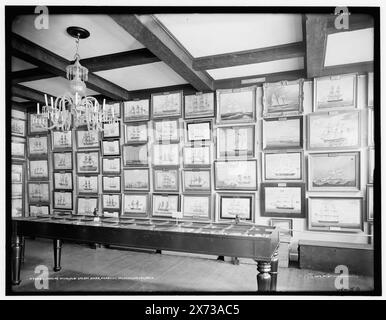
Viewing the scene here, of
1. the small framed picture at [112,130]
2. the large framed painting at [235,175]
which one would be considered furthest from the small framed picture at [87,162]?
the large framed painting at [235,175]

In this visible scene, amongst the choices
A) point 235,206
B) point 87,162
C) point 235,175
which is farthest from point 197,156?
point 87,162

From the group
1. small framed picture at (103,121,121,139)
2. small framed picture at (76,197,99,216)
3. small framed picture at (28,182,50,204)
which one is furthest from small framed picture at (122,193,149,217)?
small framed picture at (28,182,50,204)

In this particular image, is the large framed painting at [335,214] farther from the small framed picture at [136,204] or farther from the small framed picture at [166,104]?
the small framed picture at [136,204]

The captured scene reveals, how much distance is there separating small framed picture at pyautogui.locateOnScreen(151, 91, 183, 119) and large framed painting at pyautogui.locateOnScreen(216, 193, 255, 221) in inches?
60.9

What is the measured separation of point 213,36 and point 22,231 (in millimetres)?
3180

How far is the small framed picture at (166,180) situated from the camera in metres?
4.52

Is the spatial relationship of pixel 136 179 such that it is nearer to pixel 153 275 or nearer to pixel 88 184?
pixel 88 184

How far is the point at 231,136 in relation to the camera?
4.19m

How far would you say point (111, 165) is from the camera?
5.00m

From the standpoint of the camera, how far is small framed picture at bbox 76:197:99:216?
5.12 metres

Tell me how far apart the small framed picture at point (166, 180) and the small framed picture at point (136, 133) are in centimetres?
62

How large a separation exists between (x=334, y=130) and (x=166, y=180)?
104 inches
